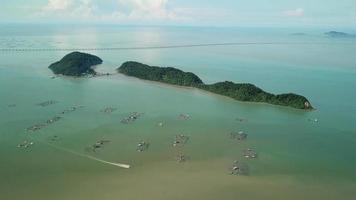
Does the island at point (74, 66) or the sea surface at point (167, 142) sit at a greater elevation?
the island at point (74, 66)

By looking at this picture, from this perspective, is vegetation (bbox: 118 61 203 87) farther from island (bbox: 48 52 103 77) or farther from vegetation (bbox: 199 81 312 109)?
island (bbox: 48 52 103 77)

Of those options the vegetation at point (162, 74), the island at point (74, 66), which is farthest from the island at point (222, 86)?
the island at point (74, 66)

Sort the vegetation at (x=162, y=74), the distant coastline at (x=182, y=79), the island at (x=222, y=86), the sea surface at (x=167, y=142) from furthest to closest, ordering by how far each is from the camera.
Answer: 1. the vegetation at (x=162, y=74)
2. the distant coastline at (x=182, y=79)
3. the island at (x=222, y=86)
4. the sea surface at (x=167, y=142)

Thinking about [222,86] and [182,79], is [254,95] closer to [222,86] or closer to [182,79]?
[222,86]

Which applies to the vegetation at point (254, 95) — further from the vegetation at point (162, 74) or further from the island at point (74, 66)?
the island at point (74, 66)

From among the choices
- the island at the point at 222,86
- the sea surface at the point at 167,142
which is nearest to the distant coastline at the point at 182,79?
the island at the point at 222,86

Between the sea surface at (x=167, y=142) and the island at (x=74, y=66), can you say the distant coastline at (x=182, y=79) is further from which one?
the sea surface at (x=167, y=142)

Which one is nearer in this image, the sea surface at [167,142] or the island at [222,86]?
the sea surface at [167,142]

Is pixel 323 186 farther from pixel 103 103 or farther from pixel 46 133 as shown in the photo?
pixel 103 103

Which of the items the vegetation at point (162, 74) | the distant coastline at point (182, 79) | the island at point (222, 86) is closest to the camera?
the island at point (222, 86)
